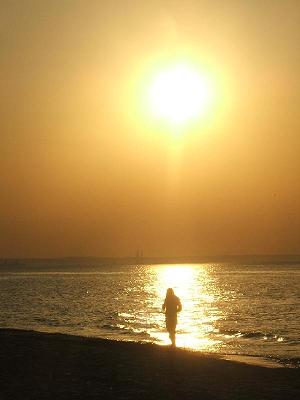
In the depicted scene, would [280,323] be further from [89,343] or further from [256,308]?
[89,343]

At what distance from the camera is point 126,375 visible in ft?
63.7

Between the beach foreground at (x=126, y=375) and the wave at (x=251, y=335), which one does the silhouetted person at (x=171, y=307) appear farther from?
the wave at (x=251, y=335)

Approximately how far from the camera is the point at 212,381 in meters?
19.1

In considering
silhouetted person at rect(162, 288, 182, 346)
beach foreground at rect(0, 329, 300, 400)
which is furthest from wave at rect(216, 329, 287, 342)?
silhouetted person at rect(162, 288, 182, 346)

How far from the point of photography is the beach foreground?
54.5 ft

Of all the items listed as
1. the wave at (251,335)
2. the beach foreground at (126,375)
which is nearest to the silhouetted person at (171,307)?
the beach foreground at (126,375)

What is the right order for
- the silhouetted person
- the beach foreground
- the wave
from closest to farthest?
the beach foreground
the silhouetted person
the wave

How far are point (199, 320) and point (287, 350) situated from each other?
19.9 m

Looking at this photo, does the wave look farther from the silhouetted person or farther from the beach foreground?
the silhouetted person

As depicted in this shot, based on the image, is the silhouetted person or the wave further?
the wave

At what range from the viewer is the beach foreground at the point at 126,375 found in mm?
16609

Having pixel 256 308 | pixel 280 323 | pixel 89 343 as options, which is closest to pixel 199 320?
pixel 280 323

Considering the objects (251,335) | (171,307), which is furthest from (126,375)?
(251,335)

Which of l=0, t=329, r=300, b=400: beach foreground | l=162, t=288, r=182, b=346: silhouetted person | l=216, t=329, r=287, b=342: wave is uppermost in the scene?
l=162, t=288, r=182, b=346: silhouetted person
